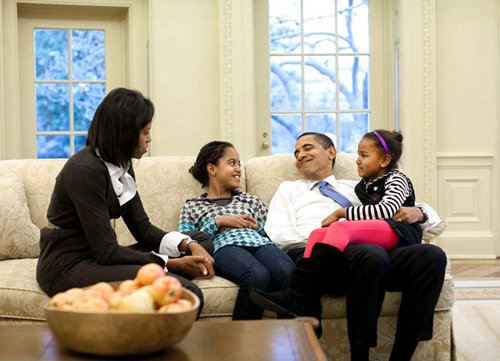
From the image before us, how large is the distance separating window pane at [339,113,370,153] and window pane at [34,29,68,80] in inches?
87.4

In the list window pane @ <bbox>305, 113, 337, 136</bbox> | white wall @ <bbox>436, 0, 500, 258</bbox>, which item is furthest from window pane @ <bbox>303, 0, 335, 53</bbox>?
white wall @ <bbox>436, 0, 500, 258</bbox>

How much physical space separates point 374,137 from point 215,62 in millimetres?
2505

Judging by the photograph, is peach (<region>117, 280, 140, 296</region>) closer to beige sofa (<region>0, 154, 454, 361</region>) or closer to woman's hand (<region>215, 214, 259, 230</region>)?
beige sofa (<region>0, 154, 454, 361</region>)

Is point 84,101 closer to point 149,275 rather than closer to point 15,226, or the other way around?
point 15,226

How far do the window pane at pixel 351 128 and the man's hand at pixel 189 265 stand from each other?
10.1ft

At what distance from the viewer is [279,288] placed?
7.91ft

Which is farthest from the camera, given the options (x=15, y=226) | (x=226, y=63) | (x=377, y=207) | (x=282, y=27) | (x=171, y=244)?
(x=282, y=27)

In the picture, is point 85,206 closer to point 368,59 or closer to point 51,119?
point 51,119

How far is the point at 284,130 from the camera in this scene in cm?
514

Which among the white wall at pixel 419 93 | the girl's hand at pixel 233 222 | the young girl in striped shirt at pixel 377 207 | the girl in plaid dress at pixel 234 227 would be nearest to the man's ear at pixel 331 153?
the young girl in striped shirt at pixel 377 207

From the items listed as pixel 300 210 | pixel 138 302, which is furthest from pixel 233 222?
pixel 138 302

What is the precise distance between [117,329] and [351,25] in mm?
4330

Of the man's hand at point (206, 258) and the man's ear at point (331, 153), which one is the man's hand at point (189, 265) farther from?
the man's ear at point (331, 153)

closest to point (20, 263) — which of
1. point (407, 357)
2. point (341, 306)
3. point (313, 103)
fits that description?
point (341, 306)
